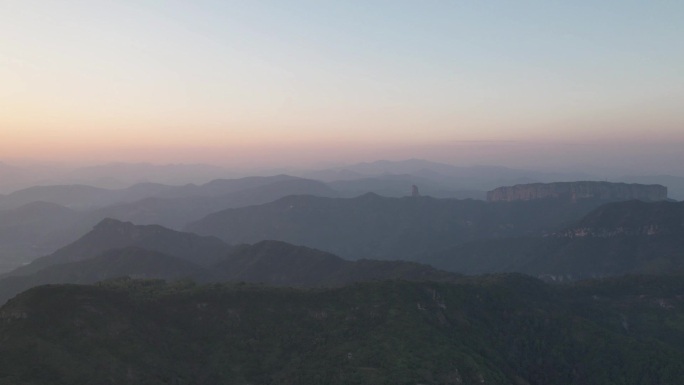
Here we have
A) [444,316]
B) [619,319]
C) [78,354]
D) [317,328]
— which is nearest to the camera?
[78,354]

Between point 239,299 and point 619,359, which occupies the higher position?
point 239,299

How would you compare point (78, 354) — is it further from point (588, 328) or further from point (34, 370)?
point (588, 328)

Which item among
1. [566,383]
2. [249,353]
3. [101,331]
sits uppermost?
[101,331]

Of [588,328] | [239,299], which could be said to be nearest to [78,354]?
[239,299]

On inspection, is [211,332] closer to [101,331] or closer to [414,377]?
[101,331]

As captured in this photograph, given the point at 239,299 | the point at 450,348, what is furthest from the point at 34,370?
the point at 450,348

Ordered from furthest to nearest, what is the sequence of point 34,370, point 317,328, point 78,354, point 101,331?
point 317,328
point 101,331
point 78,354
point 34,370

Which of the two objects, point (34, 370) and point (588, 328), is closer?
point (34, 370)
